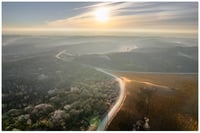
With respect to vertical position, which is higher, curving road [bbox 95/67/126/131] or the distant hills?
the distant hills

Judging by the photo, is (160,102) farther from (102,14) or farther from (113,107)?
(102,14)

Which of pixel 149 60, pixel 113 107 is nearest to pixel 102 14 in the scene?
pixel 149 60

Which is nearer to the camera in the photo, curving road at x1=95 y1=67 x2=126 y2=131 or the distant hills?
curving road at x1=95 y1=67 x2=126 y2=131

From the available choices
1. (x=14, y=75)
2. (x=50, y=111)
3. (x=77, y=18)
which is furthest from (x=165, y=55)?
(x=14, y=75)

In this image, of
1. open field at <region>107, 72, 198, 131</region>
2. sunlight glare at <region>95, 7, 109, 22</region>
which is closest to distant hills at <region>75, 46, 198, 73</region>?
open field at <region>107, 72, 198, 131</region>

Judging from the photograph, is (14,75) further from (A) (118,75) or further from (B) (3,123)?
(A) (118,75)

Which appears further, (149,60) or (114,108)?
(149,60)

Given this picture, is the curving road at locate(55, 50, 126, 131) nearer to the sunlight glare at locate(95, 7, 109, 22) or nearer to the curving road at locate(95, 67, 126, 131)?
the curving road at locate(95, 67, 126, 131)

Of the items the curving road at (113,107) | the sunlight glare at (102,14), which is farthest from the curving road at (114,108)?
the sunlight glare at (102,14)
